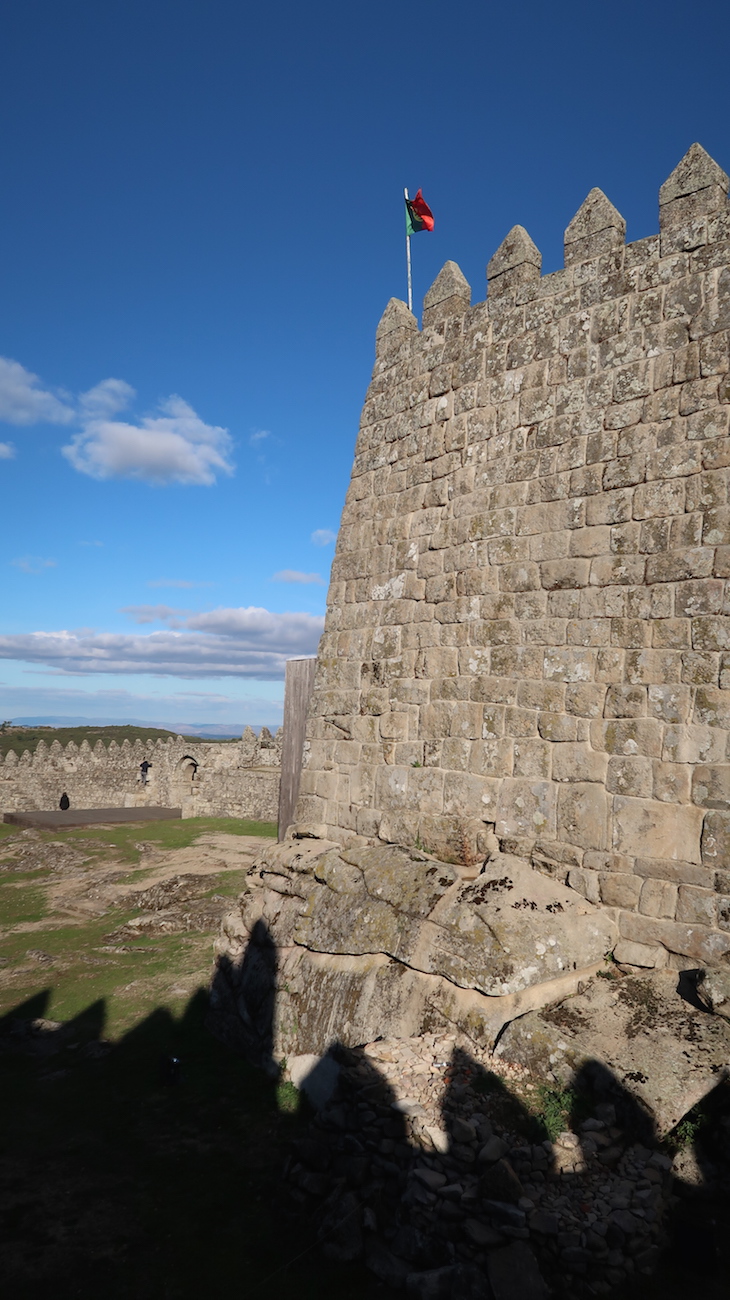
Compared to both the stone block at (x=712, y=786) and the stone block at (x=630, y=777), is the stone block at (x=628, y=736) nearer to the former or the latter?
the stone block at (x=630, y=777)

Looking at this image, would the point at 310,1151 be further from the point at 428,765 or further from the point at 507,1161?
the point at 428,765

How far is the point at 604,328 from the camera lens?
20.5 ft

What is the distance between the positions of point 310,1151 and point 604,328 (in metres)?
7.00

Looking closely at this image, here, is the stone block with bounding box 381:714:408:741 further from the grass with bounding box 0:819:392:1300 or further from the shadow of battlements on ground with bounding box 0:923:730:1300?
the grass with bounding box 0:819:392:1300

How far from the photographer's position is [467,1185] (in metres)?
4.08

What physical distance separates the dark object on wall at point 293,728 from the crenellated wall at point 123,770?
56.4 ft

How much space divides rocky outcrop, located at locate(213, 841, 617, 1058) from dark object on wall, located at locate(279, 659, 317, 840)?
1.32 metres

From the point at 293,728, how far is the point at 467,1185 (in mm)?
6563

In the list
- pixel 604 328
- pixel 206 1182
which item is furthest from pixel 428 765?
pixel 604 328

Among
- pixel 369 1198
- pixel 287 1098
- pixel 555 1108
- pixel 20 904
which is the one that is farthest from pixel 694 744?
pixel 20 904

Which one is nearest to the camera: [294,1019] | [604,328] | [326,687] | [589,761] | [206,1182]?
[206,1182]

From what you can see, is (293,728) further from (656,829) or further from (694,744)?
A: (694,744)

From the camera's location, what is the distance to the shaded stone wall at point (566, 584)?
536 cm

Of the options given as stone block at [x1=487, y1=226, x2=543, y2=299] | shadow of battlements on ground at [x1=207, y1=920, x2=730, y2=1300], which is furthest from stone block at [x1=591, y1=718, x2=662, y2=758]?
stone block at [x1=487, y1=226, x2=543, y2=299]
